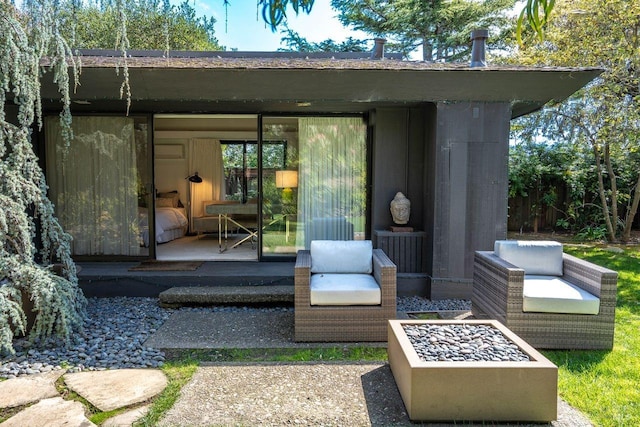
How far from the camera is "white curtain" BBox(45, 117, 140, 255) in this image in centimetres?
568

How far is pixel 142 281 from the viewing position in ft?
16.5

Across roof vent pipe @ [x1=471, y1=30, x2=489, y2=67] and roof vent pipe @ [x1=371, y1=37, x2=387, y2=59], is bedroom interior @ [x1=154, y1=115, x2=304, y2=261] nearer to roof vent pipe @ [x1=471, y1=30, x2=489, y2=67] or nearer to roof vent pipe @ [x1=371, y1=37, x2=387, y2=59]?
roof vent pipe @ [x1=371, y1=37, x2=387, y2=59]

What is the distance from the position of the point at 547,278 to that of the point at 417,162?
221 centimetres

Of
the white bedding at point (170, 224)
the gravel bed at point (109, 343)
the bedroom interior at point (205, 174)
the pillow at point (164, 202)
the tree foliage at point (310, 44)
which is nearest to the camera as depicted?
the gravel bed at point (109, 343)

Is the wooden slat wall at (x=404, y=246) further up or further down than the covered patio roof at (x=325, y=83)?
further down

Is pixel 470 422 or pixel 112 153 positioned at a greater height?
pixel 112 153

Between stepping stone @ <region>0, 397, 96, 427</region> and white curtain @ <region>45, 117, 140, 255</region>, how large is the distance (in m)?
3.48

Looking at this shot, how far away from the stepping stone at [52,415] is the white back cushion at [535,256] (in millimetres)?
3628

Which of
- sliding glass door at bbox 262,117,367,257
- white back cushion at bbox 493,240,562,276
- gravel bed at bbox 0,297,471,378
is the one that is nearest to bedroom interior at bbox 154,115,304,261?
sliding glass door at bbox 262,117,367,257

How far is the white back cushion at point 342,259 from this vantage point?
4.09m

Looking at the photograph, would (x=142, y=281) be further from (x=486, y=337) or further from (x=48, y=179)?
(x=486, y=337)

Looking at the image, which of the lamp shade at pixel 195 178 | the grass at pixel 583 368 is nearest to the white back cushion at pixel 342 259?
the grass at pixel 583 368

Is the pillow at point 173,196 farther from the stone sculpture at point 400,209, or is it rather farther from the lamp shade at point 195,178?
the stone sculpture at point 400,209

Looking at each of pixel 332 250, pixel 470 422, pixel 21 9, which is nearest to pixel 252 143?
pixel 332 250
